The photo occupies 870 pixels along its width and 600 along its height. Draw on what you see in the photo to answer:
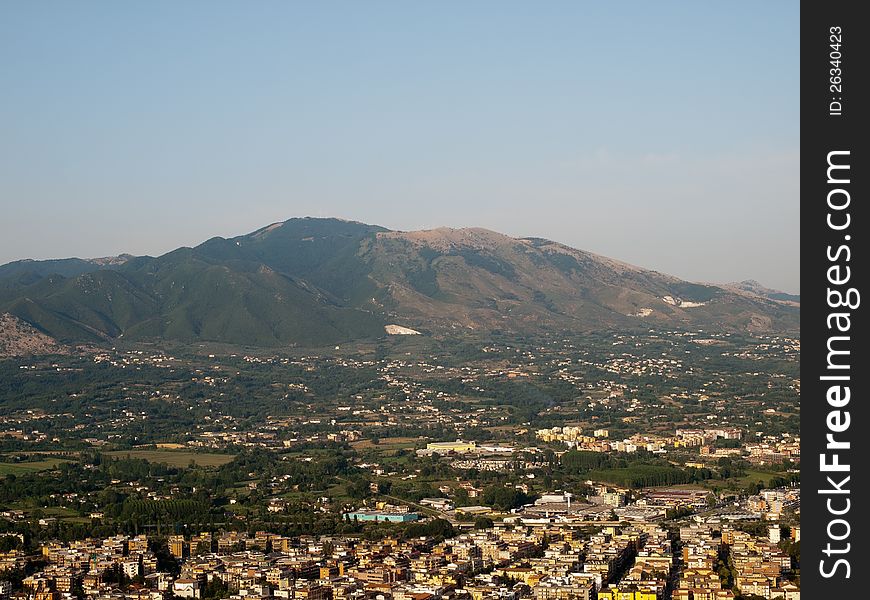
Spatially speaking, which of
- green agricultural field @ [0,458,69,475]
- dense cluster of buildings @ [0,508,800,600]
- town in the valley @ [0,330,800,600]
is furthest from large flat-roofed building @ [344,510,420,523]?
green agricultural field @ [0,458,69,475]

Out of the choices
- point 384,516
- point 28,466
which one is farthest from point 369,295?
point 384,516

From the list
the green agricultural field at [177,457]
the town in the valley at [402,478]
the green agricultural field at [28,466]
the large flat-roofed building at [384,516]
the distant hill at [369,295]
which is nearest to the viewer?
the town in the valley at [402,478]

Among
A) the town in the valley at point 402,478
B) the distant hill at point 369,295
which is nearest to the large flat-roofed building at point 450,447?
Answer: the town in the valley at point 402,478

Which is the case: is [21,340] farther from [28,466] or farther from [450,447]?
[450,447]

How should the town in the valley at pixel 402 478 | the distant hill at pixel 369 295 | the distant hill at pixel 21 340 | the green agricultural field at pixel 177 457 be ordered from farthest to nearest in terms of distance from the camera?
the distant hill at pixel 369 295, the distant hill at pixel 21 340, the green agricultural field at pixel 177 457, the town in the valley at pixel 402 478

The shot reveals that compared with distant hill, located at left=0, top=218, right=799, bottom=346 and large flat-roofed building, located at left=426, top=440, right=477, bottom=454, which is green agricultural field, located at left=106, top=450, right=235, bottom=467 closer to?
large flat-roofed building, located at left=426, top=440, right=477, bottom=454

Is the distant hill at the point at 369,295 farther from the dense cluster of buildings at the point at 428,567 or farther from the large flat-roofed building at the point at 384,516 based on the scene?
the dense cluster of buildings at the point at 428,567
